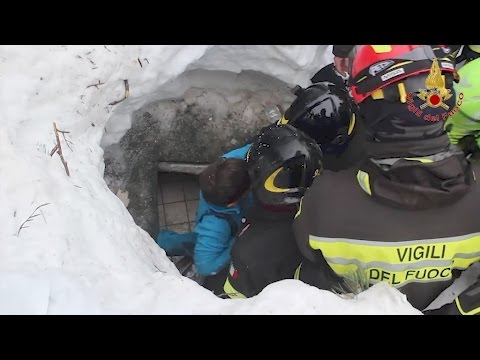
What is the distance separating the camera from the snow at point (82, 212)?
1751mm

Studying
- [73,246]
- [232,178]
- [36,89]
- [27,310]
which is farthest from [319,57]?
[27,310]

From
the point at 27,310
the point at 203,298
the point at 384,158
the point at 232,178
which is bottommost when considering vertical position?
the point at 232,178

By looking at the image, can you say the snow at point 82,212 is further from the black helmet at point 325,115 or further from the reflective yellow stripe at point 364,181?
the black helmet at point 325,115

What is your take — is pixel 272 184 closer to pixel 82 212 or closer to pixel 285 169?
pixel 285 169

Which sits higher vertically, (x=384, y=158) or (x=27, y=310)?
(x=384, y=158)

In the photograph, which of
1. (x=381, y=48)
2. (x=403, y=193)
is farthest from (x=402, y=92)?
(x=403, y=193)

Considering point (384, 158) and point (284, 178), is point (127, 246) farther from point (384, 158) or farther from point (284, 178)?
point (384, 158)

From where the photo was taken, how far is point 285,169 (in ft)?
8.85

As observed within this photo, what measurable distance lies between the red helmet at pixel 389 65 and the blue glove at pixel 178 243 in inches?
86.4

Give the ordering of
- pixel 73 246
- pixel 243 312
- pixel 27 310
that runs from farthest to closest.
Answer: pixel 73 246 → pixel 243 312 → pixel 27 310

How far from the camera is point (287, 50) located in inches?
149

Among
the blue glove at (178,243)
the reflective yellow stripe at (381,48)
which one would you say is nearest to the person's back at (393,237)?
the reflective yellow stripe at (381,48)

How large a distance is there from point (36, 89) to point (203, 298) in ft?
4.79

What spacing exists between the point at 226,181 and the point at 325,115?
26.6 inches
